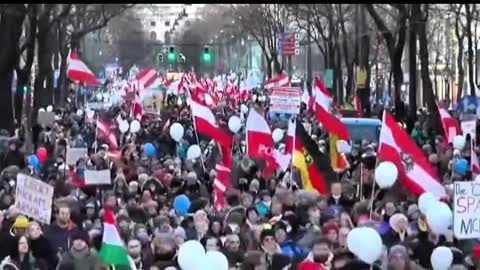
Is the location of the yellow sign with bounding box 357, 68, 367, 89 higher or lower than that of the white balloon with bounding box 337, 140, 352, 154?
lower

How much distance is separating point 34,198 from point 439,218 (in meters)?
4.05

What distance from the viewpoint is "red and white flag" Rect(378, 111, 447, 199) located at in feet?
44.7

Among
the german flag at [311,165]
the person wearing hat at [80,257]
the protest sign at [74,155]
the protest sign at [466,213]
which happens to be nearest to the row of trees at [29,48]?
the protest sign at [74,155]

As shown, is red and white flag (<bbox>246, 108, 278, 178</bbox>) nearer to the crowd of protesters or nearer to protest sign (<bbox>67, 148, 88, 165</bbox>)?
the crowd of protesters

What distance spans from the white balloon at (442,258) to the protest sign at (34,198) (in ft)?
12.8

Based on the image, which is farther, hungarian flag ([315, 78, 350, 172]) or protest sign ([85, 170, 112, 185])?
hungarian flag ([315, 78, 350, 172])

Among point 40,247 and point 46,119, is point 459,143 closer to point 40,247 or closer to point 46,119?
point 40,247

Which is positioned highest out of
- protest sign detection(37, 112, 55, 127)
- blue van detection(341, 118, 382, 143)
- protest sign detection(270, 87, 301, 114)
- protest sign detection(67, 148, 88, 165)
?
protest sign detection(270, 87, 301, 114)

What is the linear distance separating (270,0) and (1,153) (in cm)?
695

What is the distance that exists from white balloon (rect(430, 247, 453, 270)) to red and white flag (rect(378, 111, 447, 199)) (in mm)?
2132

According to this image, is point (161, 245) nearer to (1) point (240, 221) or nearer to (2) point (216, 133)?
(1) point (240, 221)

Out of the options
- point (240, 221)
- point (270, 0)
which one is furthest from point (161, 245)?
point (270, 0)

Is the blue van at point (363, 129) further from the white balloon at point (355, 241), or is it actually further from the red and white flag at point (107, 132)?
the white balloon at point (355, 241)

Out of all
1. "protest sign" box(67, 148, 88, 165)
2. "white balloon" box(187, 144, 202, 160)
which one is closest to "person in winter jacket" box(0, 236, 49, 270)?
"protest sign" box(67, 148, 88, 165)
